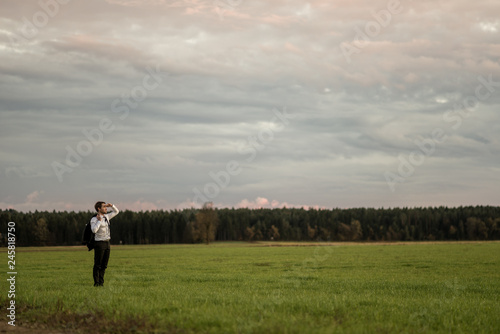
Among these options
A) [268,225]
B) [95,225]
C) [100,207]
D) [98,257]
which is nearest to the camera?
[95,225]

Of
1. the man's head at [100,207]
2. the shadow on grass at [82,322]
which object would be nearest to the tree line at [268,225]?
the man's head at [100,207]

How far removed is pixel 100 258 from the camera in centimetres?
1691

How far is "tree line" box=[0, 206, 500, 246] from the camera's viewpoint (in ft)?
440

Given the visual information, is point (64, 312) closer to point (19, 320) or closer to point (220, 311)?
point (19, 320)

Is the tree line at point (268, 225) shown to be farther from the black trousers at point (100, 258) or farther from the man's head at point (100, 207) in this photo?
the man's head at point (100, 207)

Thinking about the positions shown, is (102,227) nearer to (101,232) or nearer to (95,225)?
(101,232)

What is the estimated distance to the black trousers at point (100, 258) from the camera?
1681cm

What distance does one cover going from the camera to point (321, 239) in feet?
549

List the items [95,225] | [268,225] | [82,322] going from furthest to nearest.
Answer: [268,225] < [95,225] < [82,322]

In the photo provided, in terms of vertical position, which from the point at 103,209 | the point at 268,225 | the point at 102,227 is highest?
the point at 103,209

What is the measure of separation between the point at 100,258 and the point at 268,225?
6407 inches

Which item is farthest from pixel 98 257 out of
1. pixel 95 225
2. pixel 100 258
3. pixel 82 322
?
pixel 82 322

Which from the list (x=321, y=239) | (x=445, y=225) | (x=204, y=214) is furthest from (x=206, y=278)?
(x=445, y=225)

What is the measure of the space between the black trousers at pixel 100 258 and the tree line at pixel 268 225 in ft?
355
